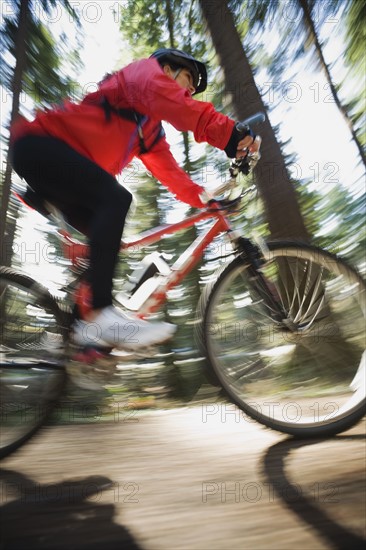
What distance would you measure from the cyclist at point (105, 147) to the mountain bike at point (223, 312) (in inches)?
5.3

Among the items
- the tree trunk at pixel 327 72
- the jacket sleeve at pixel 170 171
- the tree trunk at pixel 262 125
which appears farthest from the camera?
the tree trunk at pixel 327 72

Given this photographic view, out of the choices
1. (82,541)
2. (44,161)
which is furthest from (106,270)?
(82,541)

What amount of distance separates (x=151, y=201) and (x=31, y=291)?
798 cm

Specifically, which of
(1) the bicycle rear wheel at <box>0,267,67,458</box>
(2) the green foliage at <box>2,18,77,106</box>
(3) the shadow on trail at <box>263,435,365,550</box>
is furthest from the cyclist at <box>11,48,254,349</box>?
(2) the green foliage at <box>2,18,77,106</box>

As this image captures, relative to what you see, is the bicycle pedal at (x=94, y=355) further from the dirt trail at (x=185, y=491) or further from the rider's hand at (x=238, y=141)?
the rider's hand at (x=238, y=141)

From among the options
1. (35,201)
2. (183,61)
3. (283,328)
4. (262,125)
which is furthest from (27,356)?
(262,125)

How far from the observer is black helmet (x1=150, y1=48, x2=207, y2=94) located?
2041mm

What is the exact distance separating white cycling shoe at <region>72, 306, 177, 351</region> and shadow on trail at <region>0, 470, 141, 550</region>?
55cm

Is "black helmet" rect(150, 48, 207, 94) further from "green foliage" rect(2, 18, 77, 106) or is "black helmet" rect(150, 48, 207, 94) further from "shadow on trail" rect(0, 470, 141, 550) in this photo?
"green foliage" rect(2, 18, 77, 106)

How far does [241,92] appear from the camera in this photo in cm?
402

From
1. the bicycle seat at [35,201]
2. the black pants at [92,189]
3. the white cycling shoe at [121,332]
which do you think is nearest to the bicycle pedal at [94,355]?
the white cycling shoe at [121,332]

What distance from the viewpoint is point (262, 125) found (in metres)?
3.95

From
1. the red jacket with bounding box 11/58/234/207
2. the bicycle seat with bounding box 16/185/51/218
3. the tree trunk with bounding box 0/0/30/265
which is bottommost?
the bicycle seat with bounding box 16/185/51/218

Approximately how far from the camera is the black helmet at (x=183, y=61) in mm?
2041
